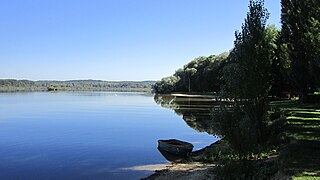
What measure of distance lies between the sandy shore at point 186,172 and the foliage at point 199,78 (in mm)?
73463

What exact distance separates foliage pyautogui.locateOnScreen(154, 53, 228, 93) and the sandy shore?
73463 millimetres

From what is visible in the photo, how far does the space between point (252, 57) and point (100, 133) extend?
29.5 meters

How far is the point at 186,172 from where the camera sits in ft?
68.1

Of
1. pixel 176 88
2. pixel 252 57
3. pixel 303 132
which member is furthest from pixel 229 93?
pixel 176 88

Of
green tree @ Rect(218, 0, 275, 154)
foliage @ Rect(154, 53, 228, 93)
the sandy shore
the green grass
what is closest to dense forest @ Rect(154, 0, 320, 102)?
green tree @ Rect(218, 0, 275, 154)

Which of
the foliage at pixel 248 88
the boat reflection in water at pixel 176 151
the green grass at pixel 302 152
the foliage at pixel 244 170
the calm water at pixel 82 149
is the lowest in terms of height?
the calm water at pixel 82 149

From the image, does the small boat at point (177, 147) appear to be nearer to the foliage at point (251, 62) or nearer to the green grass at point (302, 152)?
the green grass at point (302, 152)

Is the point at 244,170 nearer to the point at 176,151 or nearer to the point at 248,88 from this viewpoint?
the point at 248,88

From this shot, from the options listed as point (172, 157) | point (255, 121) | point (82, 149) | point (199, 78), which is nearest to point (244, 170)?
point (255, 121)

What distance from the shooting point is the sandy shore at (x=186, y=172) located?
713 inches

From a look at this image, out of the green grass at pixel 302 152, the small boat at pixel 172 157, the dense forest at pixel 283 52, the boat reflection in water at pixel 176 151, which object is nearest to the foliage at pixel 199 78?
the dense forest at pixel 283 52

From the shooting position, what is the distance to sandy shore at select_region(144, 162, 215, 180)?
59.4 ft

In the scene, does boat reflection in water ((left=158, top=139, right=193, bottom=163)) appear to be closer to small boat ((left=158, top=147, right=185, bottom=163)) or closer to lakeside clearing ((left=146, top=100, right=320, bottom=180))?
small boat ((left=158, top=147, right=185, bottom=163))

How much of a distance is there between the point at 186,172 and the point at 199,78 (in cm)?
11010
